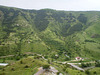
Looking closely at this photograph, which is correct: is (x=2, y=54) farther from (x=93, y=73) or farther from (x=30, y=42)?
(x=93, y=73)

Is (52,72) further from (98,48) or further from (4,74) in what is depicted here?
(98,48)

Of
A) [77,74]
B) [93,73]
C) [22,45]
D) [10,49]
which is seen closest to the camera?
[77,74]

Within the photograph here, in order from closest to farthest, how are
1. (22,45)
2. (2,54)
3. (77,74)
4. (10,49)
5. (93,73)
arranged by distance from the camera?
(77,74) → (93,73) → (2,54) → (10,49) → (22,45)

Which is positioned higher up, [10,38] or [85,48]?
[10,38]

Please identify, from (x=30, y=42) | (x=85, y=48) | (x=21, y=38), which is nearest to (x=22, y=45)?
(x=30, y=42)

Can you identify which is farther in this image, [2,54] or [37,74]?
[2,54]

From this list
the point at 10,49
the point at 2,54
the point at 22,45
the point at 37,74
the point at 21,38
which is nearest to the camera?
the point at 37,74

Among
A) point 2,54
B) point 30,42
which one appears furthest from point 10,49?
point 30,42

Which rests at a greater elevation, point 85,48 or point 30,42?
point 30,42

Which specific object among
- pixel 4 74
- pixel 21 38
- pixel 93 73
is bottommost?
pixel 93 73
